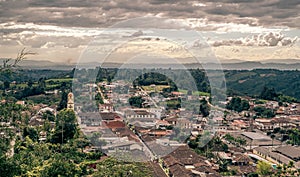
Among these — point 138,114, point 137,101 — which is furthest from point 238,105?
point 138,114

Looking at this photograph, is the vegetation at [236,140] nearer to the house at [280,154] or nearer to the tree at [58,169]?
the house at [280,154]

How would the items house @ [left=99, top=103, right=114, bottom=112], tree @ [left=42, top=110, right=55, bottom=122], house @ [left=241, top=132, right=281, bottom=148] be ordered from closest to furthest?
house @ [left=99, top=103, right=114, bottom=112], house @ [left=241, top=132, right=281, bottom=148], tree @ [left=42, top=110, right=55, bottom=122]

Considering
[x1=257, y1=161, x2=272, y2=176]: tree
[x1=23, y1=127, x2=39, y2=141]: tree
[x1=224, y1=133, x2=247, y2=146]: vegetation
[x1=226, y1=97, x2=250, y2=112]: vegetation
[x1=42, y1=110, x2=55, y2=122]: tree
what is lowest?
[x1=226, y1=97, x2=250, y2=112]: vegetation

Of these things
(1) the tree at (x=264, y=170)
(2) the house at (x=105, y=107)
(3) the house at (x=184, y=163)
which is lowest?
(1) the tree at (x=264, y=170)

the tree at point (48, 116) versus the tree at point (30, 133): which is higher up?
the tree at point (30, 133)

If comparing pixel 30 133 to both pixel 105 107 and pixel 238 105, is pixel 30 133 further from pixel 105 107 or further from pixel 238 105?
pixel 238 105

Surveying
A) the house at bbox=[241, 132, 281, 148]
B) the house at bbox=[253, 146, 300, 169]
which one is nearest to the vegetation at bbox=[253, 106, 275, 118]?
the house at bbox=[241, 132, 281, 148]

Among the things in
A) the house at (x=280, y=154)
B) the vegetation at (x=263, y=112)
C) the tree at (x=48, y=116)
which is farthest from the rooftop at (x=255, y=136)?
the tree at (x=48, y=116)

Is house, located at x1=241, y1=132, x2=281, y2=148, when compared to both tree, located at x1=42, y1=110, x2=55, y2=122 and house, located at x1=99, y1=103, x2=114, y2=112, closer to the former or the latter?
house, located at x1=99, y1=103, x2=114, y2=112

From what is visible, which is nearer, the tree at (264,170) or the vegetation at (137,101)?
the tree at (264,170)

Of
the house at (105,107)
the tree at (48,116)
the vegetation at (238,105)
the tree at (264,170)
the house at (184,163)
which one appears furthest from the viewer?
the vegetation at (238,105)

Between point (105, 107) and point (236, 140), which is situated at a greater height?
point (105, 107)
